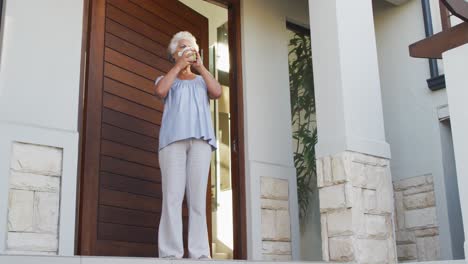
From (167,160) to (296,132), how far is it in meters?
2.63

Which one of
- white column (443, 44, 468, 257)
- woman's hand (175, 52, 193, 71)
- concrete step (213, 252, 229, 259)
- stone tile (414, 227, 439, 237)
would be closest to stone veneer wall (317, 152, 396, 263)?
white column (443, 44, 468, 257)

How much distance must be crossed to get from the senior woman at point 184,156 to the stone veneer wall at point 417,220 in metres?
2.37

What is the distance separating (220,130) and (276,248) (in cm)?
229

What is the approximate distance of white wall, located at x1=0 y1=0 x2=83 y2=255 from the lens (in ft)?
11.0

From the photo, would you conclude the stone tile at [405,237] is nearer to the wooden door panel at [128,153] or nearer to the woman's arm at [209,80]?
the wooden door panel at [128,153]

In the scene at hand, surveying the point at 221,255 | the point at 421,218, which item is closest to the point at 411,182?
the point at 421,218

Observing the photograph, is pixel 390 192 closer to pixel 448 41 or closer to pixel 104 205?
pixel 448 41

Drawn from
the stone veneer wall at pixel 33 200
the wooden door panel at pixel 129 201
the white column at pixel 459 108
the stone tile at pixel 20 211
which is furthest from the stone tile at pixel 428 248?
the stone tile at pixel 20 211

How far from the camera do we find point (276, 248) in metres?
4.41

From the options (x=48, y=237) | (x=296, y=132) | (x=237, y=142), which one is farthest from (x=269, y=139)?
(x=48, y=237)

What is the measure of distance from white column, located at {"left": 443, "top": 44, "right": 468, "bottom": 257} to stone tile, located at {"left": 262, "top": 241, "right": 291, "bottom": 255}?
4.88 ft

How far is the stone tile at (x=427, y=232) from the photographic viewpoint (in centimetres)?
479

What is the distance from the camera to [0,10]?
3465 mm

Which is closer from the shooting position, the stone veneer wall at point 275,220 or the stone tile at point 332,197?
the stone tile at point 332,197
